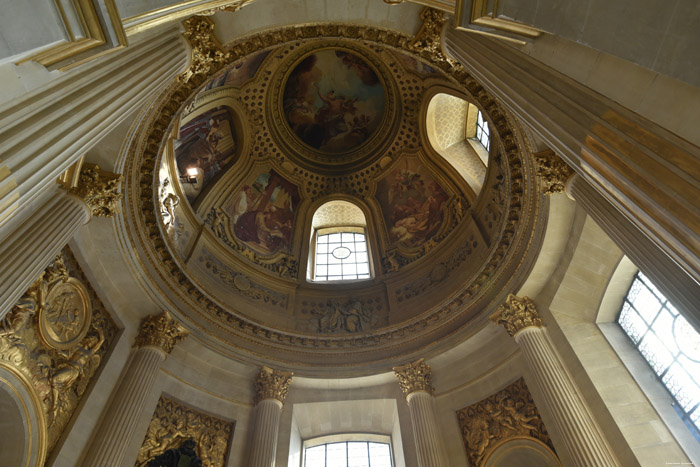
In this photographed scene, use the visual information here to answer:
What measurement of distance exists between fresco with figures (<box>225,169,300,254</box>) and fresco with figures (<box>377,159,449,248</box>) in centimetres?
Answer: 335

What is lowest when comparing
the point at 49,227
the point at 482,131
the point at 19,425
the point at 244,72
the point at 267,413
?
the point at 19,425

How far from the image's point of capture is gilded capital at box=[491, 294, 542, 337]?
8188mm

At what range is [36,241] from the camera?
5.21m

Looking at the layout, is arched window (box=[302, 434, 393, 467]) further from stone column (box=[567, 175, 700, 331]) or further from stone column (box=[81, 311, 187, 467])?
stone column (box=[567, 175, 700, 331])

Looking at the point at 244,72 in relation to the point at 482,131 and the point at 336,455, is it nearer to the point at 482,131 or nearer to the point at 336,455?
the point at 482,131

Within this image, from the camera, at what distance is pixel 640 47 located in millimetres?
2418

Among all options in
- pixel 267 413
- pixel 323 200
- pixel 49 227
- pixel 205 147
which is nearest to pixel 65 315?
pixel 49 227

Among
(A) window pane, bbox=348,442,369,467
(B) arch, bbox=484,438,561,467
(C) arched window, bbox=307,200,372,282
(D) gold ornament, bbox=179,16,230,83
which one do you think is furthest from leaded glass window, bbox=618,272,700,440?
(D) gold ornament, bbox=179,16,230,83

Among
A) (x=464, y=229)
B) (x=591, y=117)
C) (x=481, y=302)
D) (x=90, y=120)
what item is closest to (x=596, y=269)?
A: (x=481, y=302)

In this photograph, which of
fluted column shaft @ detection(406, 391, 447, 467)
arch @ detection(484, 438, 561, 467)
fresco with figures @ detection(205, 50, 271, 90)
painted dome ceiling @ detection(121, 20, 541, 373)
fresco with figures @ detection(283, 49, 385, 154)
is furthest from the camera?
fresco with figures @ detection(283, 49, 385, 154)

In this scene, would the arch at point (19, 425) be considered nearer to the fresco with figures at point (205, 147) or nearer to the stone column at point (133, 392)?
the stone column at point (133, 392)

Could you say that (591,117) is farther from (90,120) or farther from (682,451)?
(682,451)

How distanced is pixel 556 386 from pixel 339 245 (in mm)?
9165

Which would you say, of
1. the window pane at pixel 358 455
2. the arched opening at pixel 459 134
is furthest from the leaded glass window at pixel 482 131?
the window pane at pixel 358 455
